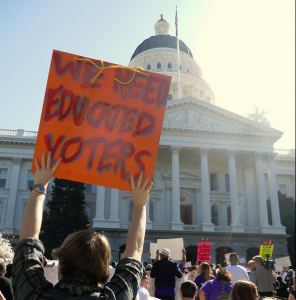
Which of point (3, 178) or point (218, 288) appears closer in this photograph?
point (218, 288)

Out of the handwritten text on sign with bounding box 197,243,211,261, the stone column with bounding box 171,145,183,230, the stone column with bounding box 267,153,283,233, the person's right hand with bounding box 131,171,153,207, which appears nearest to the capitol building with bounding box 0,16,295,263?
the stone column with bounding box 171,145,183,230

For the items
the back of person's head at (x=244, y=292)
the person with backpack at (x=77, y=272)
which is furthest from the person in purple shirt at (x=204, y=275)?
the person with backpack at (x=77, y=272)

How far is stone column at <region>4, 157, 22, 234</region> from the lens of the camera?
121 feet

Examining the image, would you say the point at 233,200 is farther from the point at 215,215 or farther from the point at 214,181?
the point at 214,181

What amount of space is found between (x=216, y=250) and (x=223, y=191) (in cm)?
778

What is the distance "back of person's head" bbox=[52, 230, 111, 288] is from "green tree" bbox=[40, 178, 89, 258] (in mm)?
30209

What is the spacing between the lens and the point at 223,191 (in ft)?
135

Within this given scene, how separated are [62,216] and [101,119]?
99.5ft

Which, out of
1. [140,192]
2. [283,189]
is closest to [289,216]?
[283,189]

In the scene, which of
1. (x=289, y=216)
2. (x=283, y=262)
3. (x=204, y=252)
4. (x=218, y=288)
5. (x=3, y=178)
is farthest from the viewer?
(x=289, y=216)

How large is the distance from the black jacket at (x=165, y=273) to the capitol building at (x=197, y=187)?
25763 millimetres

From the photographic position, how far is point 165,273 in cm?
818

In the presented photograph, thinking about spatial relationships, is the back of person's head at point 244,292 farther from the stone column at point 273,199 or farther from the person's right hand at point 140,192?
the stone column at point 273,199

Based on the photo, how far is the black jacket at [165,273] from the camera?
818 centimetres
